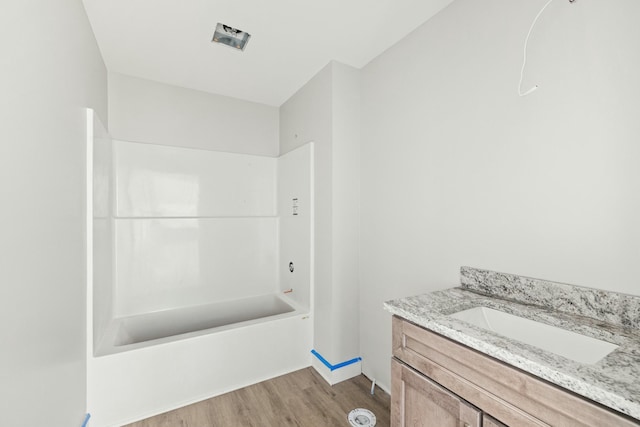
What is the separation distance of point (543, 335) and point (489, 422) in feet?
1.36

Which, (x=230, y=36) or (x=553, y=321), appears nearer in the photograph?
(x=553, y=321)

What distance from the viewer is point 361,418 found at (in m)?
1.77

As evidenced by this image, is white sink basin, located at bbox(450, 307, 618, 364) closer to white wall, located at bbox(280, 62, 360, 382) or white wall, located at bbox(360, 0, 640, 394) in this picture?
white wall, located at bbox(360, 0, 640, 394)

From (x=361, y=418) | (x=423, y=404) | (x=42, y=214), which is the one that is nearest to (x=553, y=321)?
(x=423, y=404)

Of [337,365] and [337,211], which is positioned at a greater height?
[337,211]

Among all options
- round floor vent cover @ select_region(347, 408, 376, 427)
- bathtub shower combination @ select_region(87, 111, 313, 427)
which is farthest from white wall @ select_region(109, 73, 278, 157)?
round floor vent cover @ select_region(347, 408, 376, 427)

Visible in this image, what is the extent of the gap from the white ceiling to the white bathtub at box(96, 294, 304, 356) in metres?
2.15

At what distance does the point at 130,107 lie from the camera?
2467mm

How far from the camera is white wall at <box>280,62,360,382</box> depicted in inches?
85.7

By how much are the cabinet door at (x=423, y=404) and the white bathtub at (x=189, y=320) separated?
52.3 inches

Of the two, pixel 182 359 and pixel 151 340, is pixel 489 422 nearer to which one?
pixel 182 359

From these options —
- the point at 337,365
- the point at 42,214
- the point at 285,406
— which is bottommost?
the point at 285,406

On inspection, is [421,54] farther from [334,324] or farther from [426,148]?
[334,324]

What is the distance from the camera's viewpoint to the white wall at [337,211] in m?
2.18
